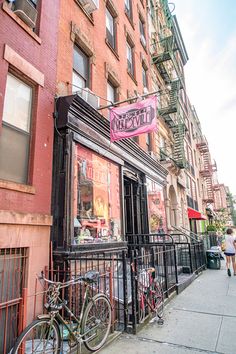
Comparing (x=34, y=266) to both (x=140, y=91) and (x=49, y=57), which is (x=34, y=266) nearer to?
(x=49, y=57)

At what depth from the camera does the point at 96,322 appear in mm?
4348

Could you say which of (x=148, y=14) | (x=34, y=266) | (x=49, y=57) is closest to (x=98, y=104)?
(x=49, y=57)

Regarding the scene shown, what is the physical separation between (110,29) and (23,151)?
844cm

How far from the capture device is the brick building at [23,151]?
15.2ft

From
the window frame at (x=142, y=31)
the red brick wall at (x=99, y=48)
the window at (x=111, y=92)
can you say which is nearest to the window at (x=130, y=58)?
the red brick wall at (x=99, y=48)

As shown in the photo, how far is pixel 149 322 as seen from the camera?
545 centimetres

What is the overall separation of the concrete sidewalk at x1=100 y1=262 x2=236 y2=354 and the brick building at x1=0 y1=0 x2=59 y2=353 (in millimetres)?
1963

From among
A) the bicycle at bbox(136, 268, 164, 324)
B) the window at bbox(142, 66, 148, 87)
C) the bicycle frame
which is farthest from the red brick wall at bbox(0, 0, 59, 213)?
the window at bbox(142, 66, 148, 87)

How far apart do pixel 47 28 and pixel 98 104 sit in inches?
107

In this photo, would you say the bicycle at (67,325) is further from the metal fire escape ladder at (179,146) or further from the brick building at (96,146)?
the metal fire escape ladder at (179,146)

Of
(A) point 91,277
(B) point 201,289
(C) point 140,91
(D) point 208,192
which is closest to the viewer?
(A) point 91,277

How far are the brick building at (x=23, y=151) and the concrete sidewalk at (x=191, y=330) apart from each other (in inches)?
77.3

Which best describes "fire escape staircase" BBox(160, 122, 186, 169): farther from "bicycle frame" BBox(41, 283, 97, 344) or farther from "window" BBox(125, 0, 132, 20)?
"bicycle frame" BBox(41, 283, 97, 344)

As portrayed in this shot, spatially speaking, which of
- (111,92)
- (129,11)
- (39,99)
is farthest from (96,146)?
(129,11)
